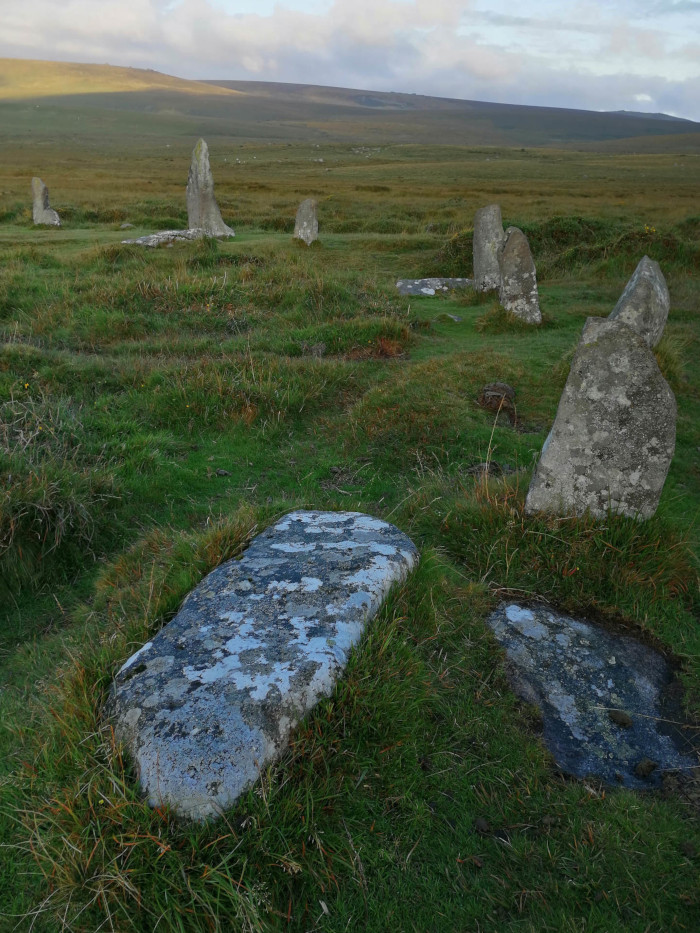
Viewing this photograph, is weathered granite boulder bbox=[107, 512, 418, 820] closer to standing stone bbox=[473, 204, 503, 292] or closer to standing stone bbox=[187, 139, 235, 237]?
standing stone bbox=[473, 204, 503, 292]

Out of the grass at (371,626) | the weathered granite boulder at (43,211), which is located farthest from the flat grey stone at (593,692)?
the weathered granite boulder at (43,211)

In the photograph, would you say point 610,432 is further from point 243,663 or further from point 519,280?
point 519,280

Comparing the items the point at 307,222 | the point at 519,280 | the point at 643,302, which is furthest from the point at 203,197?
the point at 643,302

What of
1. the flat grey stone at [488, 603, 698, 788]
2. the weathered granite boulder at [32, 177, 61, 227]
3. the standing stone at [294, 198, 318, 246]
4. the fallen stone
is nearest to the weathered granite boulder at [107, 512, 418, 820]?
the flat grey stone at [488, 603, 698, 788]

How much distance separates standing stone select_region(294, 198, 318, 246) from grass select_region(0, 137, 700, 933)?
745 cm

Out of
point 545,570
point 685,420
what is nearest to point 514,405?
point 685,420

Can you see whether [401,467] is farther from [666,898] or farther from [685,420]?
[666,898]

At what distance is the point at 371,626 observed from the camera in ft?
11.4

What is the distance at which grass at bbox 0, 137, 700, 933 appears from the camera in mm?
2531

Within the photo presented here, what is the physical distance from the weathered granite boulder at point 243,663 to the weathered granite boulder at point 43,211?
72.8 feet

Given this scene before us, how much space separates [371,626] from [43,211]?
23645 mm

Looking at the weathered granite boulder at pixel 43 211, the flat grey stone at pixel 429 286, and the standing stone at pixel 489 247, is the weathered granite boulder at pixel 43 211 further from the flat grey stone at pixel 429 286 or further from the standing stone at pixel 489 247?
the standing stone at pixel 489 247

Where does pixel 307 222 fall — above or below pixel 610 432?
above

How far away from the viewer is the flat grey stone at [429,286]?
1430 cm
